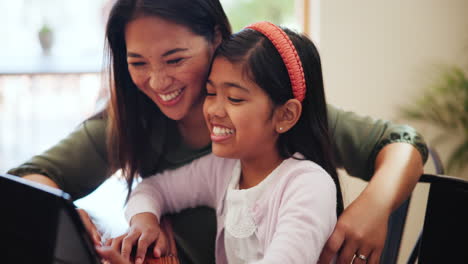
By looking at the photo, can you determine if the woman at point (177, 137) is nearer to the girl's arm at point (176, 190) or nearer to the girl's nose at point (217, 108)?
the girl's arm at point (176, 190)

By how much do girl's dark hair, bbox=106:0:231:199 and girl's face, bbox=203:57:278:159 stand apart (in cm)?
18

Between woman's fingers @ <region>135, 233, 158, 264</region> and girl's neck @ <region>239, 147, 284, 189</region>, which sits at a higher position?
girl's neck @ <region>239, 147, 284, 189</region>

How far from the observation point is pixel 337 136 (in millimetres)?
1331

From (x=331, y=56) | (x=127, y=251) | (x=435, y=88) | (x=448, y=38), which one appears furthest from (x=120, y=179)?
(x=448, y=38)

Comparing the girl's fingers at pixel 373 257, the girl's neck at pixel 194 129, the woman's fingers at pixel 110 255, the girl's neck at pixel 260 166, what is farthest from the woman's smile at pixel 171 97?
the girl's fingers at pixel 373 257

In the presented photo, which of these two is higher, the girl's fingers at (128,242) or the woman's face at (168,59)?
the woman's face at (168,59)

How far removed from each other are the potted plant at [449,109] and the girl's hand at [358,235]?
1.72 metres

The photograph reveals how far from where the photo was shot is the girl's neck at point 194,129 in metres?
1.37

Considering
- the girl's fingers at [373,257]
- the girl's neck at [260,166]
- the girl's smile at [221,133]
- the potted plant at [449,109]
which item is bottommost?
the potted plant at [449,109]

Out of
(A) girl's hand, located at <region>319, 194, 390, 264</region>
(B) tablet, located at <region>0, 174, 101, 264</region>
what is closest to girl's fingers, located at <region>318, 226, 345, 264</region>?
(A) girl's hand, located at <region>319, 194, 390, 264</region>

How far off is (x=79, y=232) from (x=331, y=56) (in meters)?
2.20

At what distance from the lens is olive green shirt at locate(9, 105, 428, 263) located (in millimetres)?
1273

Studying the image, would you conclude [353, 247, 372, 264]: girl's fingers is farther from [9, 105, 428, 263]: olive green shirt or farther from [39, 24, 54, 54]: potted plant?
[39, 24, 54, 54]: potted plant

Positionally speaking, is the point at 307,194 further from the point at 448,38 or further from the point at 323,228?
the point at 448,38
